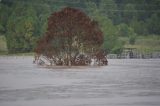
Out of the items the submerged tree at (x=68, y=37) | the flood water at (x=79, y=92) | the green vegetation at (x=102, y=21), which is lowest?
the flood water at (x=79, y=92)

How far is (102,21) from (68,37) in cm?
3247

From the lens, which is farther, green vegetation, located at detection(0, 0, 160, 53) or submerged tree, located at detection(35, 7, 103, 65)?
green vegetation, located at detection(0, 0, 160, 53)

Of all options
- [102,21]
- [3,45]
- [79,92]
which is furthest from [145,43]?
[79,92]

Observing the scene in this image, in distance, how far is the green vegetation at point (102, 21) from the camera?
196 ft

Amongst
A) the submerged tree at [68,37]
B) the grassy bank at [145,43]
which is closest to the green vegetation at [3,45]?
the grassy bank at [145,43]

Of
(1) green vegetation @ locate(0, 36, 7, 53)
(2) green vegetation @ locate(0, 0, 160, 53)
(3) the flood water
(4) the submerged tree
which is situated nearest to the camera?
(3) the flood water

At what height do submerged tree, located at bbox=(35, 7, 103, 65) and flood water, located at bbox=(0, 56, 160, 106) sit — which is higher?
submerged tree, located at bbox=(35, 7, 103, 65)

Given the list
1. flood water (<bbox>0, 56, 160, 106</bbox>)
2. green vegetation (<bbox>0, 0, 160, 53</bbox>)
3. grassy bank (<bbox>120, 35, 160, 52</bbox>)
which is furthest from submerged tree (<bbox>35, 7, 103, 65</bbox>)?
grassy bank (<bbox>120, 35, 160, 52</bbox>)

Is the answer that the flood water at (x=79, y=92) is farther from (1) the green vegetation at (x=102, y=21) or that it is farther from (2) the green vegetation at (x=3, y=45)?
(2) the green vegetation at (x=3, y=45)

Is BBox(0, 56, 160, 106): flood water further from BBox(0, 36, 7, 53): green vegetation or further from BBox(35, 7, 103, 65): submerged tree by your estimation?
BBox(0, 36, 7, 53): green vegetation

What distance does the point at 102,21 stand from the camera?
6350 cm

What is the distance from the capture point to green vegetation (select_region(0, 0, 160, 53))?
59.6m

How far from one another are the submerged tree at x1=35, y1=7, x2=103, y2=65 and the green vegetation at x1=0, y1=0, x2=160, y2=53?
83.5 feet

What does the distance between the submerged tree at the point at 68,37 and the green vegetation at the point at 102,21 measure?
83.5ft
